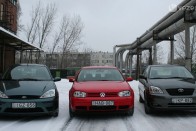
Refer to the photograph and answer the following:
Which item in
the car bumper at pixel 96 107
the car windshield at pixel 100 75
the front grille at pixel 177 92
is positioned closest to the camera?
the car bumper at pixel 96 107

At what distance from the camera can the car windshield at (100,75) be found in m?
8.95

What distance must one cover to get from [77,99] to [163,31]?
14.5 m

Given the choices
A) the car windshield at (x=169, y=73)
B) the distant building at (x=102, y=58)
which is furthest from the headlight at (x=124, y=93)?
the distant building at (x=102, y=58)

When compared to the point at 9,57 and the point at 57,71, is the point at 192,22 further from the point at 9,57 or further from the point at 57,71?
the point at 57,71

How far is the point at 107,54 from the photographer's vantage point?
434ft

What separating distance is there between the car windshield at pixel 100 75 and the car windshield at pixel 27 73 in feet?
3.27

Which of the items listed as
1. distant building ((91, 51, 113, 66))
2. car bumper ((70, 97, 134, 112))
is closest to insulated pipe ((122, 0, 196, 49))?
car bumper ((70, 97, 134, 112))

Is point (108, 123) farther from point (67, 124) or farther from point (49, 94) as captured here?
point (49, 94)

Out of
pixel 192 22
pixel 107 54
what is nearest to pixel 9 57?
pixel 192 22

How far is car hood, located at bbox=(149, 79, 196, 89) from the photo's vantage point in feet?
26.7

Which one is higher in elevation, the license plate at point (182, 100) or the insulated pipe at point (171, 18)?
the insulated pipe at point (171, 18)

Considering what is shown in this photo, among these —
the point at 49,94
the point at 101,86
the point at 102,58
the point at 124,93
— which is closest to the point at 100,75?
the point at 101,86

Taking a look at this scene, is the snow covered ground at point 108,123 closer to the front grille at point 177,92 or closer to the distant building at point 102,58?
the front grille at point 177,92

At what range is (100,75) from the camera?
906 cm
